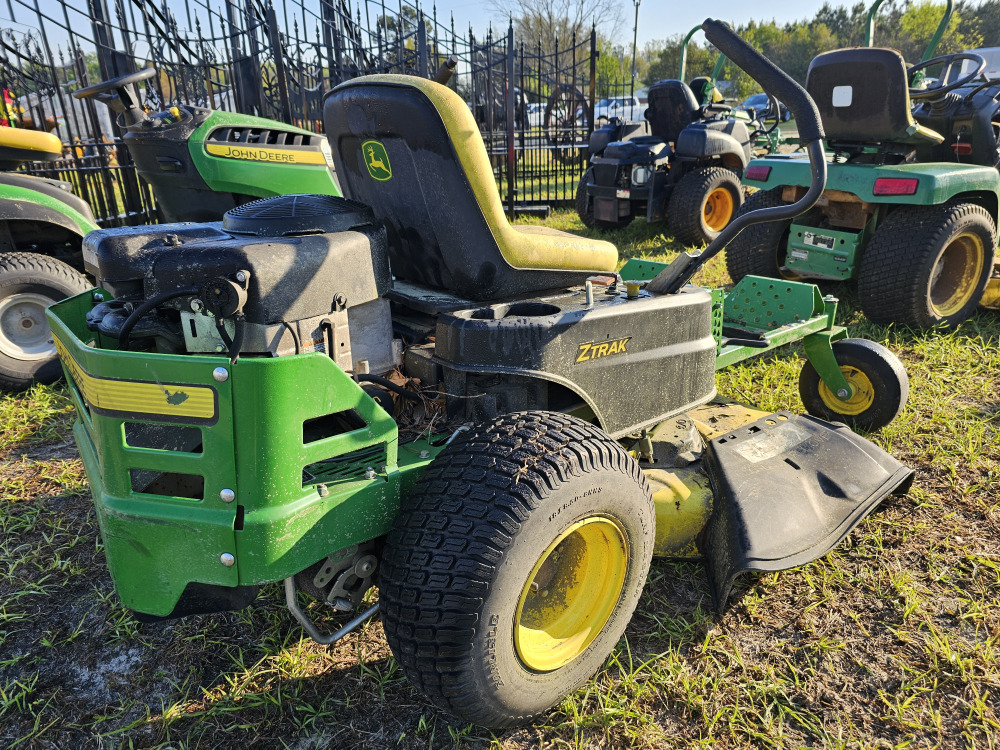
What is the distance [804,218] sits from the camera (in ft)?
17.0

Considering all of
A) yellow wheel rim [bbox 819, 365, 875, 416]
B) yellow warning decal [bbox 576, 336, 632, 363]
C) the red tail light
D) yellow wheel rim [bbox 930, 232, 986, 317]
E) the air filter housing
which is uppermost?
the air filter housing

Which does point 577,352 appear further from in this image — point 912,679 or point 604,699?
point 912,679

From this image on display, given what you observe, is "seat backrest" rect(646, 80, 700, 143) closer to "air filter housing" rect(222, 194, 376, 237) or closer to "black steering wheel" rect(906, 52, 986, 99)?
"black steering wheel" rect(906, 52, 986, 99)

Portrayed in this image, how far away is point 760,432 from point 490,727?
161cm

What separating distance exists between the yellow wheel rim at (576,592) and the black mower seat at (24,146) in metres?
4.27

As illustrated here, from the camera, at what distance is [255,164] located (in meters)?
4.80

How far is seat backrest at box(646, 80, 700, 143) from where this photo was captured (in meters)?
8.16

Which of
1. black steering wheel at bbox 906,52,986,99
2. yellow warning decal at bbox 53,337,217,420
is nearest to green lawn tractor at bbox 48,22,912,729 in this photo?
yellow warning decal at bbox 53,337,217,420

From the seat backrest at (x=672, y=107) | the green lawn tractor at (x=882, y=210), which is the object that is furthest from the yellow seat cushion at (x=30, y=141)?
the seat backrest at (x=672, y=107)

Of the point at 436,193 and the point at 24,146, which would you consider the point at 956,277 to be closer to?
the point at 436,193

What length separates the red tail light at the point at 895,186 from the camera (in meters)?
4.32

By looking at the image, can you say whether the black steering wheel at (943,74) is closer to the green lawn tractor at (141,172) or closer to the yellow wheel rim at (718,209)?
the yellow wheel rim at (718,209)

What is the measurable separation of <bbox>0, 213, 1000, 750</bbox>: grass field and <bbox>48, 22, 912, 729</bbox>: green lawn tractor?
0.16 metres

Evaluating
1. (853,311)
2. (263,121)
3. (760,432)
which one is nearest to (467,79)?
(263,121)
